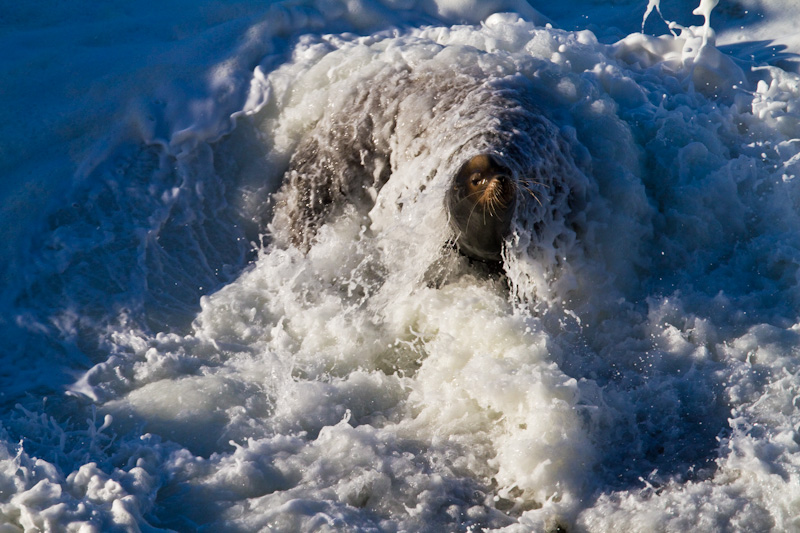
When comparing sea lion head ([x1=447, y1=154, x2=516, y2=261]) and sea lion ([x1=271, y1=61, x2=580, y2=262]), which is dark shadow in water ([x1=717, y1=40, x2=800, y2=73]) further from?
sea lion head ([x1=447, y1=154, x2=516, y2=261])

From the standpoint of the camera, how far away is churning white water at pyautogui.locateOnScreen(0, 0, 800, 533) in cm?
298

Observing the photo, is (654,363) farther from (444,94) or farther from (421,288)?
(444,94)

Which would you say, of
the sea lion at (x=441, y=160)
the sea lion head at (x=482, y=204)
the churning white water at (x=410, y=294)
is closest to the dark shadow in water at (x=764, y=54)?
the churning white water at (x=410, y=294)

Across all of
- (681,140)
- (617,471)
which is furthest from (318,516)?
(681,140)

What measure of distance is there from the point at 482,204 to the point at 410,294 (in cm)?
73

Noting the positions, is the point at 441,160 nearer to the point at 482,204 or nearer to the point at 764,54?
the point at 482,204

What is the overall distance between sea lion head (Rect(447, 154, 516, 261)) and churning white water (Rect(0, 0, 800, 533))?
0.33 ft

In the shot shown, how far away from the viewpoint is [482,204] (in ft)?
11.2

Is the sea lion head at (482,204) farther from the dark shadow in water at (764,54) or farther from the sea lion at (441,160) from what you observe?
the dark shadow in water at (764,54)

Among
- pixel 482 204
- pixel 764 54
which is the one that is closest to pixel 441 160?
pixel 482 204

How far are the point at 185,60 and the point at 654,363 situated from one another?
343cm

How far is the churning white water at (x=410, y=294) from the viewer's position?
2980 millimetres

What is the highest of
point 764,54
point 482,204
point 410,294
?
point 482,204

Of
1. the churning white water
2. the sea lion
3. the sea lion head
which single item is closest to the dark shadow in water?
the churning white water
